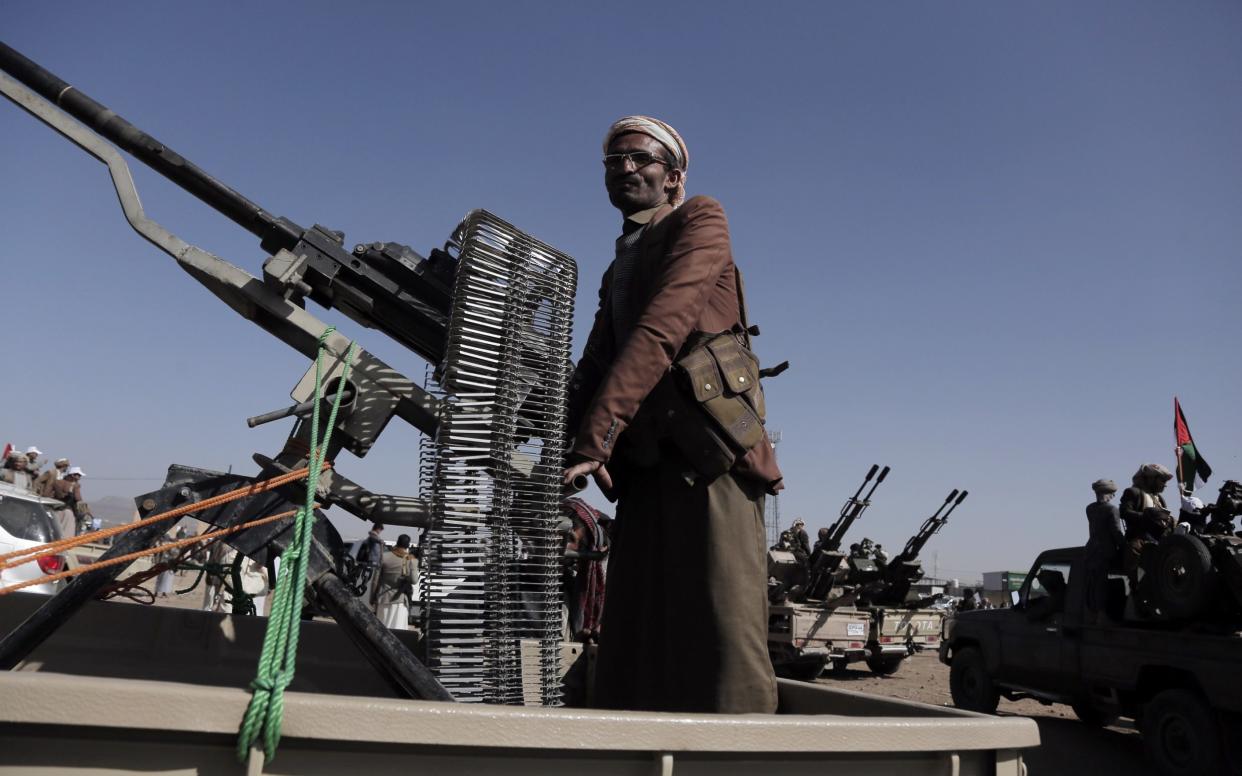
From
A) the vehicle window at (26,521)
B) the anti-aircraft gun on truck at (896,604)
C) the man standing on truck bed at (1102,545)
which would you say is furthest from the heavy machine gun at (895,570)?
the vehicle window at (26,521)

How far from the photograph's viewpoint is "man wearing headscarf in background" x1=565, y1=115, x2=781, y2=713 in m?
1.94

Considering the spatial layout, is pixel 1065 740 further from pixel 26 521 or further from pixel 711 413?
pixel 26 521

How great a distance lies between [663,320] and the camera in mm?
1990

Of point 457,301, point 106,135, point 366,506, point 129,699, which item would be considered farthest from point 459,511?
point 106,135

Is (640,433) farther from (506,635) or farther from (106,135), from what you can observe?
(106,135)

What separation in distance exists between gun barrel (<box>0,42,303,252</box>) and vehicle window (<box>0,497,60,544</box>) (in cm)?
502

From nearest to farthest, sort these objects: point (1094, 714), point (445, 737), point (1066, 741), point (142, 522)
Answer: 1. point (445, 737)
2. point (142, 522)
3. point (1066, 741)
4. point (1094, 714)

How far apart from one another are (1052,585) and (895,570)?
6246 mm

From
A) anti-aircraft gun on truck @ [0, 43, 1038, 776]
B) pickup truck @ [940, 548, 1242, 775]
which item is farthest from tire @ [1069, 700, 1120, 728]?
anti-aircraft gun on truck @ [0, 43, 1038, 776]

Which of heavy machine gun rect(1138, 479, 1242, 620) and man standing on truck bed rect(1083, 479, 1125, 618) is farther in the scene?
man standing on truck bed rect(1083, 479, 1125, 618)

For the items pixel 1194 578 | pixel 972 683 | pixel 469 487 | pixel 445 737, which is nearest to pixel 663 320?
pixel 469 487

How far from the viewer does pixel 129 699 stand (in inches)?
38.9

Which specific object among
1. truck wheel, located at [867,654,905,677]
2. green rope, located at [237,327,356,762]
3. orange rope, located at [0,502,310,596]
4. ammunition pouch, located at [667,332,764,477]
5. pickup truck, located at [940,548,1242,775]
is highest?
ammunition pouch, located at [667,332,764,477]

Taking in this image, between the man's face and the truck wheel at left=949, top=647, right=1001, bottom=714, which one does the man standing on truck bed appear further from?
the man's face
